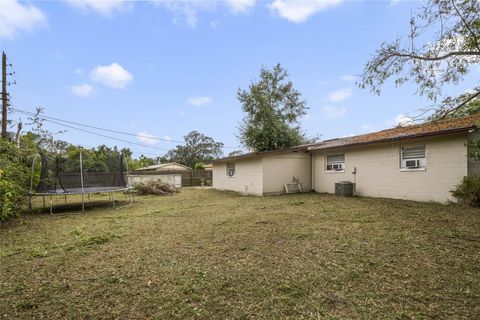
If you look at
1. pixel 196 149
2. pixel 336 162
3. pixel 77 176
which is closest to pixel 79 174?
pixel 77 176

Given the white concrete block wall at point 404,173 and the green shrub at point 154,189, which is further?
the green shrub at point 154,189

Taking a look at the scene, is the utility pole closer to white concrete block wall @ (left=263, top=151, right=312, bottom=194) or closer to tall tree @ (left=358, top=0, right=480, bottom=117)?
white concrete block wall @ (left=263, top=151, right=312, bottom=194)

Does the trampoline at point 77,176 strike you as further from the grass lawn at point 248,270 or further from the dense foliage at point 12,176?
the grass lawn at point 248,270

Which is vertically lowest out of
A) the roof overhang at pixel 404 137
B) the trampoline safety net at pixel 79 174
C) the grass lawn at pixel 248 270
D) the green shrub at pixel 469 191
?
the grass lawn at pixel 248 270

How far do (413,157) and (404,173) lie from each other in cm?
63

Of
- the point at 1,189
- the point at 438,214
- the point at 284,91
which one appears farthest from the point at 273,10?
the point at 284,91

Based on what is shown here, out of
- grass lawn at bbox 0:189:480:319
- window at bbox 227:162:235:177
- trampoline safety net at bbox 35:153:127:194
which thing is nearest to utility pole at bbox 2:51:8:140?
trampoline safety net at bbox 35:153:127:194

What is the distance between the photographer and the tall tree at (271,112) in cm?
2019

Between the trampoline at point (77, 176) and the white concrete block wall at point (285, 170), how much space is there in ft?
20.4

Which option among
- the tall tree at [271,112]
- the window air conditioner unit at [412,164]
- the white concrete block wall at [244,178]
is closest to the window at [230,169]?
the white concrete block wall at [244,178]

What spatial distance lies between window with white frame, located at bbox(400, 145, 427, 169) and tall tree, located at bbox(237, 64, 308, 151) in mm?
11213

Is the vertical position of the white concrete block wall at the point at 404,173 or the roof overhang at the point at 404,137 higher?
the roof overhang at the point at 404,137

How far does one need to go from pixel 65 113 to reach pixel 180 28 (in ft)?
52.6

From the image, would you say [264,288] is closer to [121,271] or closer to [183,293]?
[183,293]
